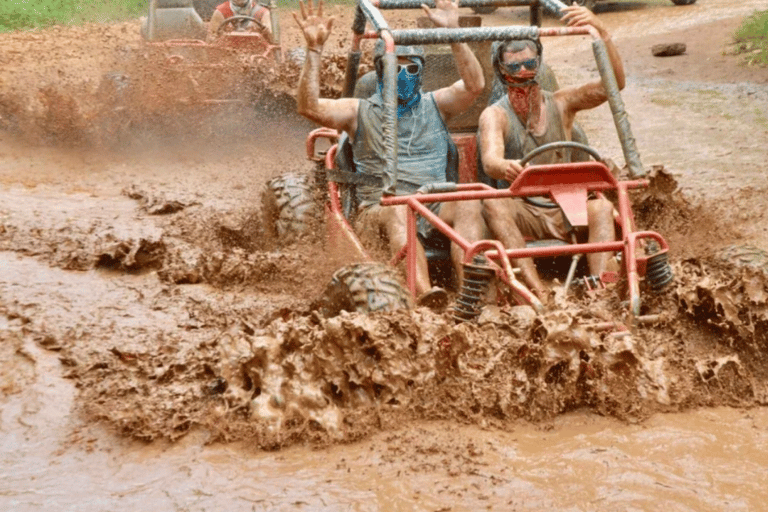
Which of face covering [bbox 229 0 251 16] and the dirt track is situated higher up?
face covering [bbox 229 0 251 16]

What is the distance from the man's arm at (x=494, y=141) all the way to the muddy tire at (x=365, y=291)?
0.69 m

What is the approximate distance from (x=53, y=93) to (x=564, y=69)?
19.2 feet

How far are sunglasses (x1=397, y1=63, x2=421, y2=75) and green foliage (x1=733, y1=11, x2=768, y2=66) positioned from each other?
291 inches

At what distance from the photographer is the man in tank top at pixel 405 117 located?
17.0 ft

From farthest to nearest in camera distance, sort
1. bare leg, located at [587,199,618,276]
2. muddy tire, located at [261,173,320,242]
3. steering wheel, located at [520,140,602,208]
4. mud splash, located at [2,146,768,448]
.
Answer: muddy tire, located at [261,173,320,242] → bare leg, located at [587,199,618,276] → steering wheel, located at [520,140,602,208] → mud splash, located at [2,146,768,448]

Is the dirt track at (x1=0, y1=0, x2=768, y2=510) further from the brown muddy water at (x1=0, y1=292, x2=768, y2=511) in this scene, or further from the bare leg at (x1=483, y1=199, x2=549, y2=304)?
the bare leg at (x1=483, y1=199, x2=549, y2=304)

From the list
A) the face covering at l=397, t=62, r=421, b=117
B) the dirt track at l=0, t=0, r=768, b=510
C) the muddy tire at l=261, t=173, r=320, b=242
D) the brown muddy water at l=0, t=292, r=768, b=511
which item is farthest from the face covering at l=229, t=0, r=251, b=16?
the brown muddy water at l=0, t=292, r=768, b=511

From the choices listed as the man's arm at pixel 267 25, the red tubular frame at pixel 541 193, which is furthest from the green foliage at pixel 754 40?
the red tubular frame at pixel 541 193

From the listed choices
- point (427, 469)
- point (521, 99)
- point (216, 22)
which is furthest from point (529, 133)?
point (216, 22)

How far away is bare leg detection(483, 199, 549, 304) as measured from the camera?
449 cm

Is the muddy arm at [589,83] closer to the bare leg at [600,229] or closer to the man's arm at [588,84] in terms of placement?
the man's arm at [588,84]

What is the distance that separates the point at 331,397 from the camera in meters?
3.88

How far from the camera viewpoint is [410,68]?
210 inches

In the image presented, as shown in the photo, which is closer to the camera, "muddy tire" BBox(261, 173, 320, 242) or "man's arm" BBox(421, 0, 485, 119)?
"man's arm" BBox(421, 0, 485, 119)
